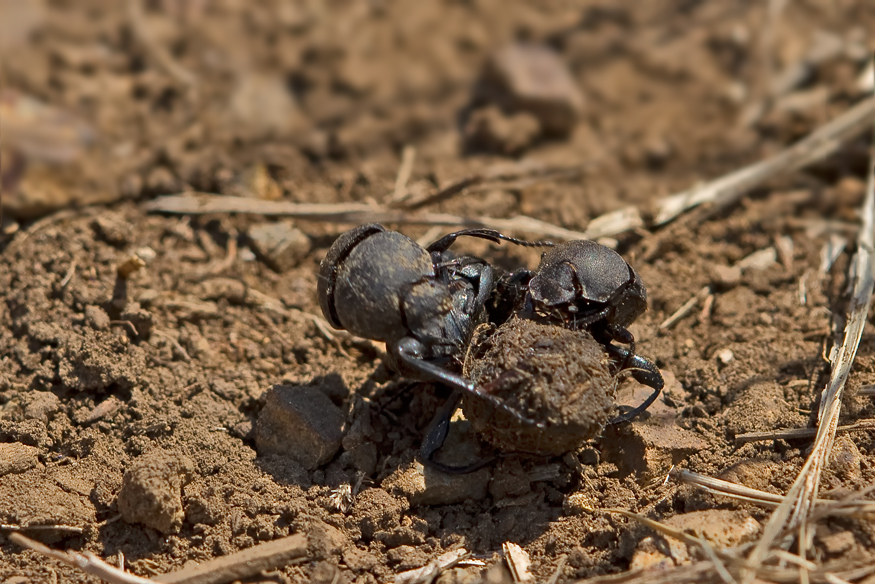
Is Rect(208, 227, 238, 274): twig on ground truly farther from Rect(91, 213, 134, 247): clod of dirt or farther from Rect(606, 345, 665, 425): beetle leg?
Rect(606, 345, 665, 425): beetle leg

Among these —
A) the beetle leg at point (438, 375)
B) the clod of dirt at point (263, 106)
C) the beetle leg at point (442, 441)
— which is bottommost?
the beetle leg at point (442, 441)

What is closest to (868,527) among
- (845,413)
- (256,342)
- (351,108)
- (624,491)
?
(845,413)

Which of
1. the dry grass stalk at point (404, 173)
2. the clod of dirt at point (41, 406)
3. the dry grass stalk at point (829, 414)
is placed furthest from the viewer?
the dry grass stalk at point (404, 173)

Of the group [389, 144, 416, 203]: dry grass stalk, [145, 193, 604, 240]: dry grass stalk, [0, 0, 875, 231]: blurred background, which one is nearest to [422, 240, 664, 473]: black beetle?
[145, 193, 604, 240]: dry grass stalk

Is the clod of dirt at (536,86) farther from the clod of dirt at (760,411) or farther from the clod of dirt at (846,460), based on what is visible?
the clod of dirt at (846,460)

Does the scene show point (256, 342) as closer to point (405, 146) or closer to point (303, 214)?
point (303, 214)

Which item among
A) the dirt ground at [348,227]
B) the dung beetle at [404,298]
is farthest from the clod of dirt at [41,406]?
the dung beetle at [404,298]

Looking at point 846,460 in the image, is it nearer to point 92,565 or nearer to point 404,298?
point 404,298
